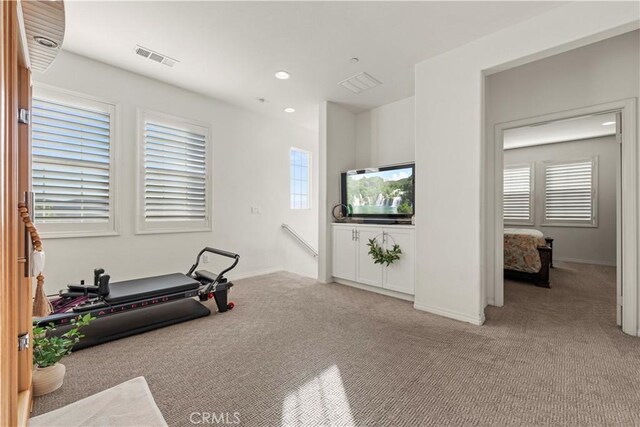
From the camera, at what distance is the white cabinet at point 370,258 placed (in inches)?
142

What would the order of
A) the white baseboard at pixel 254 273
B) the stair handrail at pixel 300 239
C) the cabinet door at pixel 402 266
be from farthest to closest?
the stair handrail at pixel 300 239 < the white baseboard at pixel 254 273 < the cabinet door at pixel 402 266

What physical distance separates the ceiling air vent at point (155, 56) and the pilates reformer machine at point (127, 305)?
2.32m

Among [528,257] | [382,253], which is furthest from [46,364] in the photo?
[528,257]

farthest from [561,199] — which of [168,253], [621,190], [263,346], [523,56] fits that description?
[168,253]

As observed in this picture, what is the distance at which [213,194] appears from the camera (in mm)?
4438

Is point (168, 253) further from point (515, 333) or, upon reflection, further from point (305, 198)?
point (515, 333)

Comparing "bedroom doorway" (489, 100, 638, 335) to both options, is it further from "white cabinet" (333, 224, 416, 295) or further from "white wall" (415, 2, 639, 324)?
"white cabinet" (333, 224, 416, 295)

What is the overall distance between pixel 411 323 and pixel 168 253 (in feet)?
10.6

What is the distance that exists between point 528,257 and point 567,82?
8.35 feet

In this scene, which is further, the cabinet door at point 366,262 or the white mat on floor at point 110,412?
the cabinet door at point 366,262

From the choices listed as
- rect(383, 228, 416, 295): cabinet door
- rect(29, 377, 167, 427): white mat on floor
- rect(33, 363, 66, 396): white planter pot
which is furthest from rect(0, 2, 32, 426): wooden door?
rect(383, 228, 416, 295): cabinet door

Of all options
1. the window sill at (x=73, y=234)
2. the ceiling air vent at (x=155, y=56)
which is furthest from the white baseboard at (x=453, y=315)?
the ceiling air vent at (x=155, y=56)

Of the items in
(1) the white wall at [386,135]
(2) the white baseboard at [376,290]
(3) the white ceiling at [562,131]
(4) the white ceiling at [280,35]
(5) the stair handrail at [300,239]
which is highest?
(4) the white ceiling at [280,35]

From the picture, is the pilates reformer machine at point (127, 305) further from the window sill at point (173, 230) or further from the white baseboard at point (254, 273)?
the white baseboard at point (254, 273)
